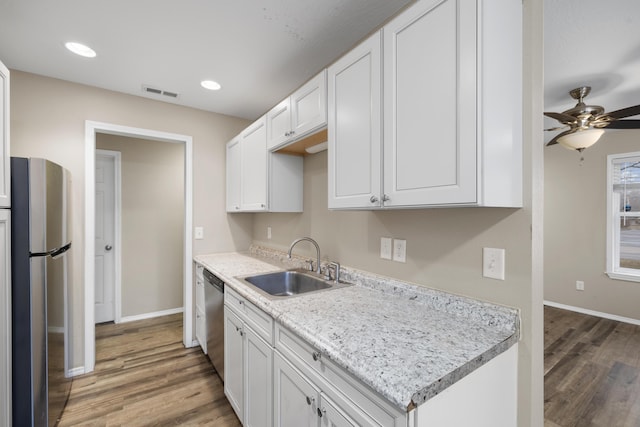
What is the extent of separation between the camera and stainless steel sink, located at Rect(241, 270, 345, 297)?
2053 mm

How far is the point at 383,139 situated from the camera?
1.27m

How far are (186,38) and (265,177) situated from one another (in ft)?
3.41

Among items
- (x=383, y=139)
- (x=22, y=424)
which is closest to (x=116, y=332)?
(x=22, y=424)

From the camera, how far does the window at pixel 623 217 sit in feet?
12.1

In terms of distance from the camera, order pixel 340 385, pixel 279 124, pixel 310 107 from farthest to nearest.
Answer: pixel 279 124 → pixel 310 107 → pixel 340 385

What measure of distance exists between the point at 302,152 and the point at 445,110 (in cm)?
146

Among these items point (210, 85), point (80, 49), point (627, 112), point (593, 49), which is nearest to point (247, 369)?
point (210, 85)

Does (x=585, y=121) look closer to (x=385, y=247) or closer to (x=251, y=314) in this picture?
(x=385, y=247)

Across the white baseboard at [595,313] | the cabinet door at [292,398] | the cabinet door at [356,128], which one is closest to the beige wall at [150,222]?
the cabinet door at [356,128]

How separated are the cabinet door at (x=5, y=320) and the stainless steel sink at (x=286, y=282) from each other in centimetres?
115

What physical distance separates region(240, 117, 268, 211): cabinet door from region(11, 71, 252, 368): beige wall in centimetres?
57

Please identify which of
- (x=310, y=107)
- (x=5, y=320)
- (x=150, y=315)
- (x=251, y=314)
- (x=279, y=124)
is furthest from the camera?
(x=150, y=315)

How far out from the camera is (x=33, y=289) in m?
1.51

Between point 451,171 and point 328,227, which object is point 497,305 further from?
point 328,227
